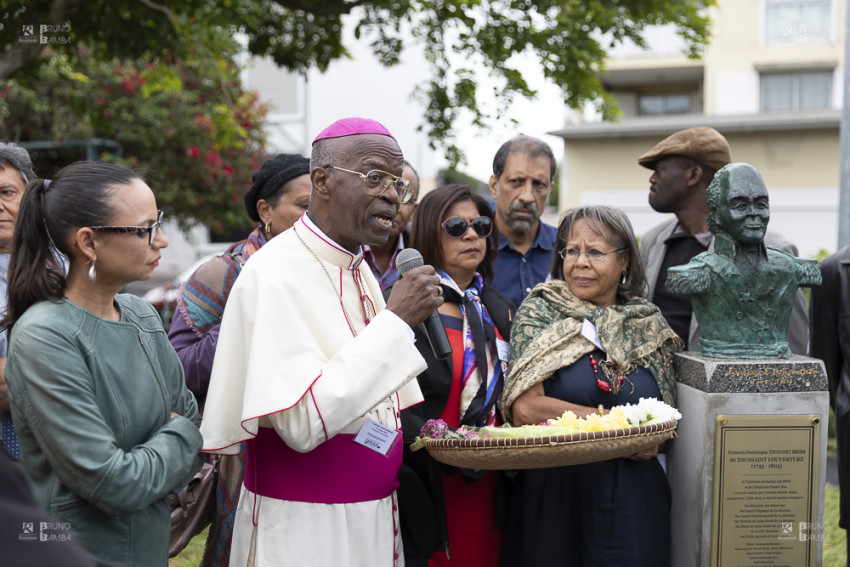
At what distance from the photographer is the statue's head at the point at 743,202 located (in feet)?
10.2

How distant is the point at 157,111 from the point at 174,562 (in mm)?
10788

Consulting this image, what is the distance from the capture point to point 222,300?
11.1ft

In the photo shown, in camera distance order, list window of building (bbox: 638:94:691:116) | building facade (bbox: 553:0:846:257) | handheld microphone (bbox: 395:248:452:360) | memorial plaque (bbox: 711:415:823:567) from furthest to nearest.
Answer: window of building (bbox: 638:94:691:116) < building facade (bbox: 553:0:846:257) < memorial plaque (bbox: 711:415:823:567) < handheld microphone (bbox: 395:248:452:360)

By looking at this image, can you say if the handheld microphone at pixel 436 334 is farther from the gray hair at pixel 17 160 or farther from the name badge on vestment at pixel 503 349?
the gray hair at pixel 17 160

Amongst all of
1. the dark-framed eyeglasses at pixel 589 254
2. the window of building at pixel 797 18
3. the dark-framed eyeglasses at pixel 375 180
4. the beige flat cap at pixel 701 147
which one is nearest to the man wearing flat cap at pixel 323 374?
the dark-framed eyeglasses at pixel 375 180

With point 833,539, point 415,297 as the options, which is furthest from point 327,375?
point 833,539

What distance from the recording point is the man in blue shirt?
4.29m

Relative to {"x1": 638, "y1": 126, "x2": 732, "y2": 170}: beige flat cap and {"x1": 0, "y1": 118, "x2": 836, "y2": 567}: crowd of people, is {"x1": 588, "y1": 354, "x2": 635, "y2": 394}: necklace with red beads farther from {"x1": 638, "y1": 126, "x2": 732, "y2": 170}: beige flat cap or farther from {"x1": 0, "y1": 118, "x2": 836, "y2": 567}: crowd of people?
{"x1": 638, "y1": 126, "x2": 732, "y2": 170}: beige flat cap

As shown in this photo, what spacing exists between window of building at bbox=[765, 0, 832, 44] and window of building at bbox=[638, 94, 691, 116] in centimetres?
349

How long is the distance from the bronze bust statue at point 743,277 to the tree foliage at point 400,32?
4.90m

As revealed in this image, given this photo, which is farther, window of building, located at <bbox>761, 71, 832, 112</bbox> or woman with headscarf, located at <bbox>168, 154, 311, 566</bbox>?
window of building, located at <bbox>761, 71, 832, 112</bbox>

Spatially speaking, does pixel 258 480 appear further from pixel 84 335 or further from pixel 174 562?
pixel 174 562

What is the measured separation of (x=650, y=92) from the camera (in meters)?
24.5
